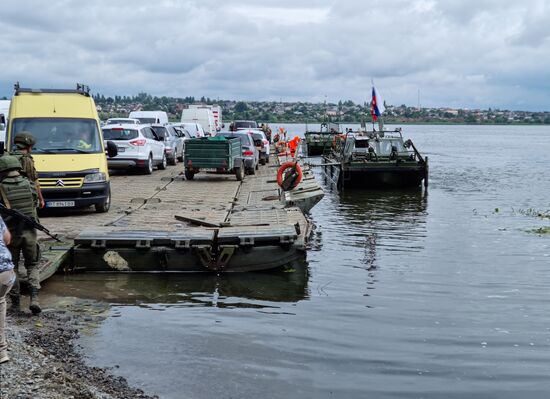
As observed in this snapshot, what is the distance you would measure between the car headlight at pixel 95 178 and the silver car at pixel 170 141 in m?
15.1

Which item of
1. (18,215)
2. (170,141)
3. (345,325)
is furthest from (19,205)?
(170,141)

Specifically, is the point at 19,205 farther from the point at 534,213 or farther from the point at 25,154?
the point at 534,213

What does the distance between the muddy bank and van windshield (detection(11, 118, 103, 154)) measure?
7409 millimetres

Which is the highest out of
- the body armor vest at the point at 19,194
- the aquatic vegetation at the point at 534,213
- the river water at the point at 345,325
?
the body armor vest at the point at 19,194

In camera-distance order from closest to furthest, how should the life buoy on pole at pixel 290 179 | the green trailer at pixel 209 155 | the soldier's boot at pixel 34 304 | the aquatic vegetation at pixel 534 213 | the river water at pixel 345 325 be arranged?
the river water at pixel 345 325, the soldier's boot at pixel 34 304, the life buoy on pole at pixel 290 179, the aquatic vegetation at pixel 534 213, the green trailer at pixel 209 155

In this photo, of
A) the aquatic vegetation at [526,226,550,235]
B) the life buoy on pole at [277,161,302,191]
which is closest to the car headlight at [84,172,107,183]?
the life buoy on pole at [277,161,302,191]

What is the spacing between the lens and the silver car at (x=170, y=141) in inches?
1268

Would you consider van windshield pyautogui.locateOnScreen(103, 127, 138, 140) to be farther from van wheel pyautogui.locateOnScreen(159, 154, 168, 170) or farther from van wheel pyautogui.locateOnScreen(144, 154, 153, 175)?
van wheel pyautogui.locateOnScreen(159, 154, 168, 170)

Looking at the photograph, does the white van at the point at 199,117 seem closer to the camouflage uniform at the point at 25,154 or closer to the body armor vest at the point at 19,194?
the camouflage uniform at the point at 25,154

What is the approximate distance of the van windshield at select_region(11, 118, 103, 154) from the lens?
52.3 feet

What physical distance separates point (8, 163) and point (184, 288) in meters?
3.72

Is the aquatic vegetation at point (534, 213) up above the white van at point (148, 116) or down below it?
below

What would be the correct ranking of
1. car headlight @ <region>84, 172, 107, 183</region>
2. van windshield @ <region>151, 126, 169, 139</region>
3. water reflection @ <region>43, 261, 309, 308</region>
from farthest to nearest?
van windshield @ <region>151, 126, 169, 139</region>, car headlight @ <region>84, 172, 107, 183</region>, water reflection @ <region>43, 261, 309, 308</region>

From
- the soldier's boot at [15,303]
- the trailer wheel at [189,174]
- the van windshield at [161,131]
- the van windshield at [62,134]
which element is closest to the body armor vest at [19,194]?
the soldier's boot at [15,303]
